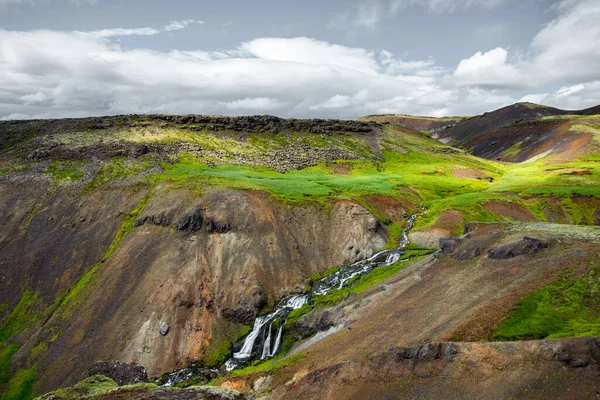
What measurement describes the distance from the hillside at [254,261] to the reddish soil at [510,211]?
39 cm

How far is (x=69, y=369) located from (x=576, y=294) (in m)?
51.3

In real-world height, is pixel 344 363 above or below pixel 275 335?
above

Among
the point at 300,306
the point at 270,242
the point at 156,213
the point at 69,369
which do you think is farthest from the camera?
the point at 156,213

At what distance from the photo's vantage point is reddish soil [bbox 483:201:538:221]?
6675cm

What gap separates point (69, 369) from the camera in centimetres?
4453

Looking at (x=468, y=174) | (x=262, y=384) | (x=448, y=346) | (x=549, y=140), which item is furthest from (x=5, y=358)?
(x=549, y=140)

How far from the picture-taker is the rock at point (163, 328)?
46812 mm

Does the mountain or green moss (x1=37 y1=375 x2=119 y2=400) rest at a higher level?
the mountain

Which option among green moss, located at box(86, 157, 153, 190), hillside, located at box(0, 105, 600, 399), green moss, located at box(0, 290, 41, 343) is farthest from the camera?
green moss, located at box(86, 157, 153, 190)

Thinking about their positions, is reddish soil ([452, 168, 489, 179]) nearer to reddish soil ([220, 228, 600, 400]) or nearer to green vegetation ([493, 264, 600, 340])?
reddish soil ([220, 228, 600, 400])

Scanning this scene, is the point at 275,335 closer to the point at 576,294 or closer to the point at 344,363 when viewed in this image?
the point at 344,363

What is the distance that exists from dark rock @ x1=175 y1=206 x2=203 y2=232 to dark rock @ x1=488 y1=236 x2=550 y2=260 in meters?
42.9

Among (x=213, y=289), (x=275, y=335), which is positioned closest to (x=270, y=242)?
(x=213, y=289)

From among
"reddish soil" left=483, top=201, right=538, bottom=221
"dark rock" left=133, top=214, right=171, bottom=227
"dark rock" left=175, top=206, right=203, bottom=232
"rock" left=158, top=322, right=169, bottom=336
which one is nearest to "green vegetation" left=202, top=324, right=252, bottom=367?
"rock" left=158, top=322, right=169, bottom=336
